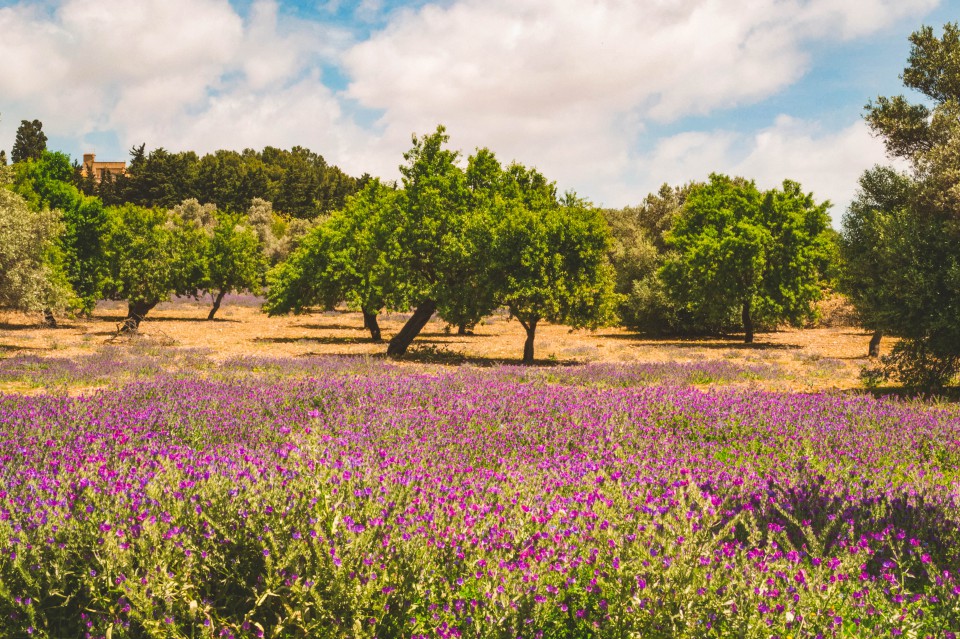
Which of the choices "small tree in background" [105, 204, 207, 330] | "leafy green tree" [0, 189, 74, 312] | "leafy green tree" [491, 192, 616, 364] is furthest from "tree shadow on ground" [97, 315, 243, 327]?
"leafy green tree" [491, 192, 616, 364]

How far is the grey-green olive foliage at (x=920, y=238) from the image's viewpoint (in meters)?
13.4

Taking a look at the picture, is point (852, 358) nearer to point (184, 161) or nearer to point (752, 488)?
point (752, 488)

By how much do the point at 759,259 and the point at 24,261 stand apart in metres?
31.0

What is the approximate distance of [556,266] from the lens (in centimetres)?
2045

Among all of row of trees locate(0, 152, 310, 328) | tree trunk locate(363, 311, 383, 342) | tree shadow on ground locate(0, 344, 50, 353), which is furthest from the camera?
tree trunk locate(363, 311, 383, 342)

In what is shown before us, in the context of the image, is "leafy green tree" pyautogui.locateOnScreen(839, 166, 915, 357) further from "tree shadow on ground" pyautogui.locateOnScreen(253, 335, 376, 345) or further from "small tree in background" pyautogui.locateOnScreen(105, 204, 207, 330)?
"small tree in background" pyautogui.locateOnScreen(105, 204, 207, 330)

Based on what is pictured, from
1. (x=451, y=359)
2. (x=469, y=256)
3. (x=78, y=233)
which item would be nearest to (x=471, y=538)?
(x=469, y=256)

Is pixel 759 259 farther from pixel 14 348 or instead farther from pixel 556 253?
pixel 14 348

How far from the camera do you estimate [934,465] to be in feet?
25.2

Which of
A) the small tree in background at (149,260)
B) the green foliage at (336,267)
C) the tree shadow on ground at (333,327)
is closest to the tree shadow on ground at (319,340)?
the green foliage at (336,267)

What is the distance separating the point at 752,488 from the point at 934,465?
3292 mm

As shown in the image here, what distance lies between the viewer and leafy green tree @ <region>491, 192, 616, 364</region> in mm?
20453

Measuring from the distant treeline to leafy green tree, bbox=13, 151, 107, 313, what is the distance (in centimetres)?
4867

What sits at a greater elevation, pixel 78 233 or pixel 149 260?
pixel 78 233
